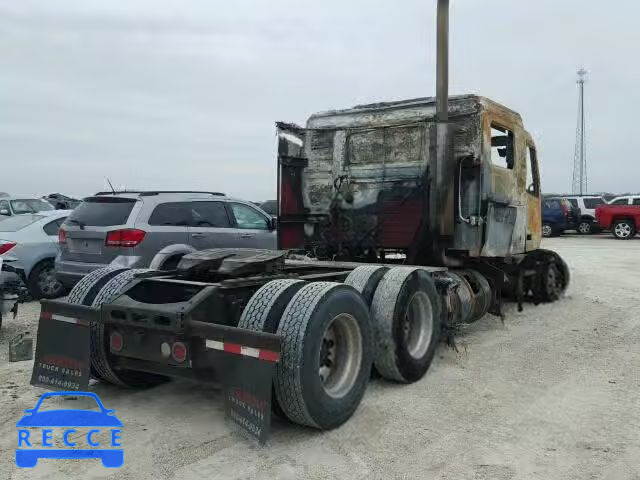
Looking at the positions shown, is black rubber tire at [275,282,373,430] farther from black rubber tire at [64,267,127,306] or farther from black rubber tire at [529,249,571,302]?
black rubber tire at [529,249,571,302]

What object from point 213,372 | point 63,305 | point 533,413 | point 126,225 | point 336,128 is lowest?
point 533,413

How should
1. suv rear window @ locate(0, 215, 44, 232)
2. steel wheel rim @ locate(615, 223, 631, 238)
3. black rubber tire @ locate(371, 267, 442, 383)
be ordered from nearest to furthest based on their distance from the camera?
black rubber tire @ locate(371, 267, 442, 383) → suv rear window @ locate(0, 215, 44, 232) → steel wheel rim @ locate(615, 223, 631, 238)

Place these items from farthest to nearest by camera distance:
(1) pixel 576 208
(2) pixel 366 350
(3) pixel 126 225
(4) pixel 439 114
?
1. (1) pixel 576 208
2. (3) pixel 126 225
3. (4) pixel 439 114
4. (2) pixel 366 350

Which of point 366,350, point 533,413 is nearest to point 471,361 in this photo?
point 533,413

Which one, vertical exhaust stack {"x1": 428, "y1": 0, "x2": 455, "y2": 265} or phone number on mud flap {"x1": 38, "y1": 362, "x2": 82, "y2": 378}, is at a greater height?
vertical exhaust stack {"x1": 428, "y1": 0, "x2": 455, "y2": 265}

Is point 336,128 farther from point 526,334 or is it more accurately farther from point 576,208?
point 576,208

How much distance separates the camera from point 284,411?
387 cm

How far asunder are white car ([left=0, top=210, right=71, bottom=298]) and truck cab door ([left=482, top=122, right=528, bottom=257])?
20.6 ft

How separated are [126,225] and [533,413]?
5336mm

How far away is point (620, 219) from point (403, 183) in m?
20.9

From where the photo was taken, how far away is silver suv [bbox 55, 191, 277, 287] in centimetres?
759

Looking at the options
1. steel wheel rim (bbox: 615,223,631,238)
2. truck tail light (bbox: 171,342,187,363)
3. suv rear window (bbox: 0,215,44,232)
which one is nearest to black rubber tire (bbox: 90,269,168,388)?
truck tail light (bbox: 171,342,187,363)

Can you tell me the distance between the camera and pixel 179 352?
3.98 metres

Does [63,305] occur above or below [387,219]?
below
